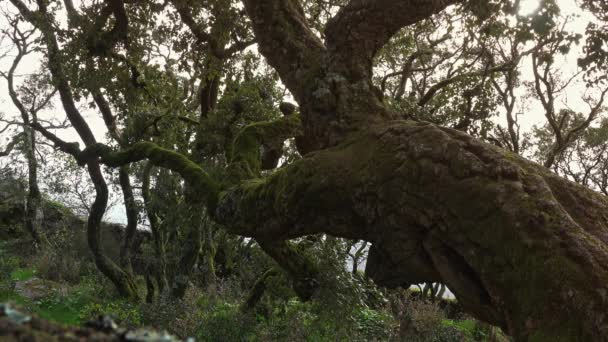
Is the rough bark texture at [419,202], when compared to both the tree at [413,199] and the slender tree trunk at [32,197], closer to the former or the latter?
the tree at [413,199]

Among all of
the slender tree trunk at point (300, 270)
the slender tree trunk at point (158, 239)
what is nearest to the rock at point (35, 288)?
the slender tree trunk at point (158, 239)

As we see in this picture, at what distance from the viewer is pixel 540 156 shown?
2436cm

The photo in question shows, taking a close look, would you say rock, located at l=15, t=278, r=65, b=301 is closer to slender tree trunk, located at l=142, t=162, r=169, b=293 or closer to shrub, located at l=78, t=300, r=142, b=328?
shrub, located at l=78, t=300, r=142, b=328

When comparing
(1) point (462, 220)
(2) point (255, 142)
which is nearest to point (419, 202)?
(1) point (462, 220)

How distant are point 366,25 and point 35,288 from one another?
42.2 ft

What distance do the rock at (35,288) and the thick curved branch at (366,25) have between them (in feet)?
35.9

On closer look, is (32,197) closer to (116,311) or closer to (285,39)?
(116,311)

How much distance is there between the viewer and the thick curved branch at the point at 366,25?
5367 millimetres

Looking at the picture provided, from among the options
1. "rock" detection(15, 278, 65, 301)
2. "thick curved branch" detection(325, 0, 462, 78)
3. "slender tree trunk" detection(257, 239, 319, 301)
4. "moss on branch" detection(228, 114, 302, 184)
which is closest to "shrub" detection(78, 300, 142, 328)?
"rock" detection(15, 278, 65, 301)

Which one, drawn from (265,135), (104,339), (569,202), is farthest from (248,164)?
(104,339)

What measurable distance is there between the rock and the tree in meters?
8.72

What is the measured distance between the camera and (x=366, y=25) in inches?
215

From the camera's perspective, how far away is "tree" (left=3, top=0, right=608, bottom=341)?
10.9 feet

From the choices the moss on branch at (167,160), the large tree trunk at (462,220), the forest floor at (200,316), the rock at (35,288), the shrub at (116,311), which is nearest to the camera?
the large tree trunk at (462,220)
